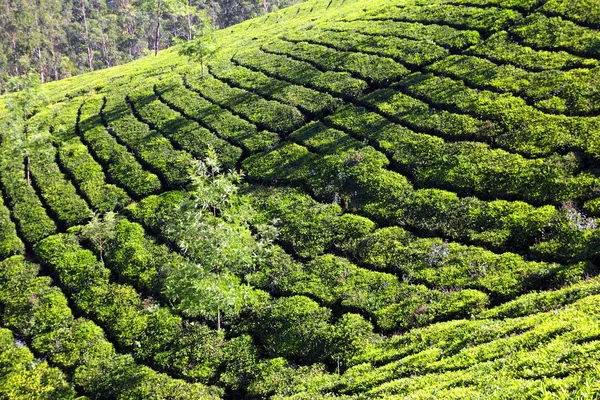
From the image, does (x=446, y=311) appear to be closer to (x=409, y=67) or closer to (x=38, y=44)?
(x=409, y=67)

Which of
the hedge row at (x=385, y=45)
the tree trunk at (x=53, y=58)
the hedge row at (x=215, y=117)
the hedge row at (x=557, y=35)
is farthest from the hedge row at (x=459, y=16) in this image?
the tree trunk at (x=53, y=58)

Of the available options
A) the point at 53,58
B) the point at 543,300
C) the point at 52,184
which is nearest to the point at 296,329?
the point at 543,300

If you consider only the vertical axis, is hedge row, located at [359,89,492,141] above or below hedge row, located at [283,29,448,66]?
below

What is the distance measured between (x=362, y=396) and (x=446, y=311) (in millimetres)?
5988

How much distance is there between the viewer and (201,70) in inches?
1943

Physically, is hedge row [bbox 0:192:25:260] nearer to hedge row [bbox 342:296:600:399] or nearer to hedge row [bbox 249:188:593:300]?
hedge row [bbox 249:188:593:300]

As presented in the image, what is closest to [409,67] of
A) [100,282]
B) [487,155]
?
[487,155]

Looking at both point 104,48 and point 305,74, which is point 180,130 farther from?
point 104,48

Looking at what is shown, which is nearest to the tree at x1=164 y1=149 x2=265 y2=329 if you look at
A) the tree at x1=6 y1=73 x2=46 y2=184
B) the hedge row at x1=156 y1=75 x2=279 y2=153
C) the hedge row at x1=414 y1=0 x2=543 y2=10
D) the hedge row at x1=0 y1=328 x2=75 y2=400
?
the hedge row at x1=0 y1=328 x2=75 y2=400

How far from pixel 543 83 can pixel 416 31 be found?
1622cm

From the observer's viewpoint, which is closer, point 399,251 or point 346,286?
point 346,286

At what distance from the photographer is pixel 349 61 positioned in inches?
1582

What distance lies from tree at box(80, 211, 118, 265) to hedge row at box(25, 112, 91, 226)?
404 centimetres

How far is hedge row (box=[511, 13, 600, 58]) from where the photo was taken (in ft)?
100
